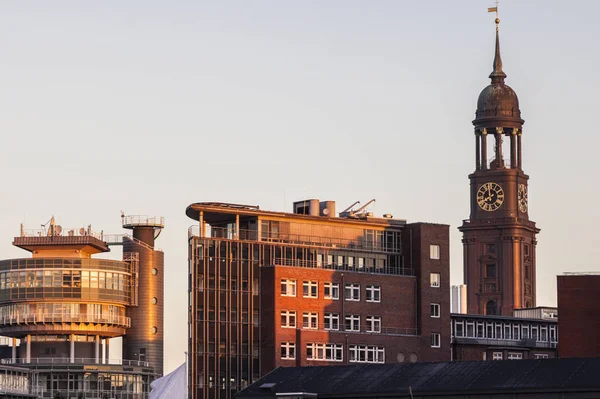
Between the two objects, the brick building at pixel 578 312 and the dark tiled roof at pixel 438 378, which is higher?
the brick building at pixel 578 312

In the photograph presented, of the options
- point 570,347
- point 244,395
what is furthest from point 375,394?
point 570,347

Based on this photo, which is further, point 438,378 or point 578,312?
point 578,312

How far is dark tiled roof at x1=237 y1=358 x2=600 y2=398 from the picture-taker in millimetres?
139875

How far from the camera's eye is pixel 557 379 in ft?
459

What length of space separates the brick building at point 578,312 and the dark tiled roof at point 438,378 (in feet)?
116

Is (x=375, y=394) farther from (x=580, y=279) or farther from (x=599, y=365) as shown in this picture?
(x=580, y=279)

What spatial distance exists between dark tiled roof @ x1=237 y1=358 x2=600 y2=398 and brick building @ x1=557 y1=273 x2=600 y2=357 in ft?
116

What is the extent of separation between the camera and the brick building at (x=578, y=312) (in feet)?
613

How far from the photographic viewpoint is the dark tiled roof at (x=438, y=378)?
139875 mm

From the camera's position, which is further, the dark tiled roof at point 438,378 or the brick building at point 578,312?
the brick building at point 578,312

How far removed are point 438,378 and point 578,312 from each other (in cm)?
4218

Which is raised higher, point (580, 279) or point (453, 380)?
point (580, 279)

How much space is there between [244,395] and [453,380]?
75.3 ft

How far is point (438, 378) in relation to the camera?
14962 centimetres
